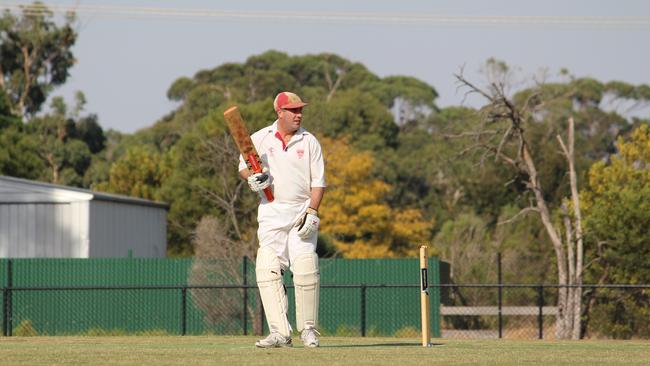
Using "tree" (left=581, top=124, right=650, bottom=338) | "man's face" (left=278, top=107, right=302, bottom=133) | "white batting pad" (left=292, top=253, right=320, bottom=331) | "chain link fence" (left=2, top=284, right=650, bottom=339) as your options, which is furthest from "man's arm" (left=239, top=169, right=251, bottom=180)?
"tree" (left=581, top=124, right=650, bottom=338)

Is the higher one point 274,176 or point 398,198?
point 398,198

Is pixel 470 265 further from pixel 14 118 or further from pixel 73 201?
pixel 14 118

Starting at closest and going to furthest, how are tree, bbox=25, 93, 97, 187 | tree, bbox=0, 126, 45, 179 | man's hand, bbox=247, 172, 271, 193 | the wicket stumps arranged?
man's hand, bbox=247, 172, 271, 193 < the wicket stumps < tree, bbox=0, 126, 45, 179 < tree, bbox=25, 93, 97, 187

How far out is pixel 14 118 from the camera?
65688 mm

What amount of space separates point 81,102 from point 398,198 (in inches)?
821

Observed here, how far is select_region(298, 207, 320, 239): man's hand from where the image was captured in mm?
10875

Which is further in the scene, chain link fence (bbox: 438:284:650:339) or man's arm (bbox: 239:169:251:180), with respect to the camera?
chain link fence (bbox: 438:284:650:339)

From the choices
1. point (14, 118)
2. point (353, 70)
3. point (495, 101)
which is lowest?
point (495, 101)

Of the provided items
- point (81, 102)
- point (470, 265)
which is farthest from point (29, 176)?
point (470, 265)

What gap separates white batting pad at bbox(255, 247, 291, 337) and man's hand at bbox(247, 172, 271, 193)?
0.58 metres

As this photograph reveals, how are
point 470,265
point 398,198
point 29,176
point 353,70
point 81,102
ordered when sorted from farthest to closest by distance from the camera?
point 353,70 → point 81,102 → point 398,198 → point 29,176 → point 470,265

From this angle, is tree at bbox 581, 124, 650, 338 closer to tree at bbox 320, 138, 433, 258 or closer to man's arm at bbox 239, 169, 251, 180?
man's arm at bbox 239, 169, 251, 180

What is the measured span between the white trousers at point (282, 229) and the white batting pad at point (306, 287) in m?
0.08

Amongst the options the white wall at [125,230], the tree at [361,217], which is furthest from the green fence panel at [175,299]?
the tree at [361,217]
